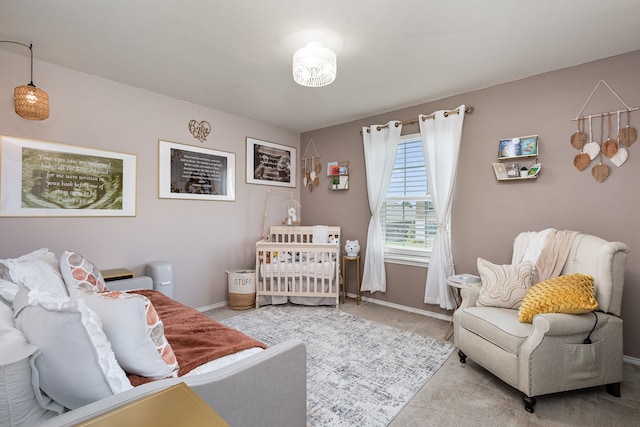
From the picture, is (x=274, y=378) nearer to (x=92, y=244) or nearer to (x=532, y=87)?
(x=92, y=244)

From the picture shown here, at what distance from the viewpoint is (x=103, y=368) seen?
0.93 metres

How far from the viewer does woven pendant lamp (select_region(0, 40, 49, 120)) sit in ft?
7.38

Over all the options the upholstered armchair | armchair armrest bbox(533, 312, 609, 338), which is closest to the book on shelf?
the upholstered armchair

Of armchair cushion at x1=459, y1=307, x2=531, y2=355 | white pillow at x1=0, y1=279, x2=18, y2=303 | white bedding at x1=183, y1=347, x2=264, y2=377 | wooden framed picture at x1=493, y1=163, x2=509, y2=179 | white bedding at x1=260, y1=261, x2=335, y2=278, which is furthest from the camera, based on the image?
white bedding at x1=260, y1=261, x2=335, y2=278

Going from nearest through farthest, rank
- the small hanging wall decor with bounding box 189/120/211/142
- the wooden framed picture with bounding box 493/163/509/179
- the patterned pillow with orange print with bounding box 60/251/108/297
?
the patterned pillow with orange print with bounding box 60/251/108/297 → the wooden framed picture with bounding box 493/163/509/179 → the small hanging wall decor with bounding box 189/120/211/142

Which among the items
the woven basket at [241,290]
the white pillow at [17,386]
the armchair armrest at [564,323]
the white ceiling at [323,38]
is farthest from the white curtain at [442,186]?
the white pillow at [17,386]

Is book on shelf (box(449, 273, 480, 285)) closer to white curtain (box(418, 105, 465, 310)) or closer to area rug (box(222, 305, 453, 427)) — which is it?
white curtain (box(418, 105, 465, 310))

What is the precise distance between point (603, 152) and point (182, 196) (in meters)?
3.94

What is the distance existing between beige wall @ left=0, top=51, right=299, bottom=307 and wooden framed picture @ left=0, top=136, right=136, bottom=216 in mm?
68

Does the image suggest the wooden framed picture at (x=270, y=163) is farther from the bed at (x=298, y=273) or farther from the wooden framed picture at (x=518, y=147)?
the wooden framed picture at (x=518, y=147)

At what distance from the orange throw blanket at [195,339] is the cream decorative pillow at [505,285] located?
1732 mm

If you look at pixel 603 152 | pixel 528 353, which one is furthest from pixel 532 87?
pixel 528 353

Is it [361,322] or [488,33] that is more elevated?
[488,33]

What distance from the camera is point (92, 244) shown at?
271cm
